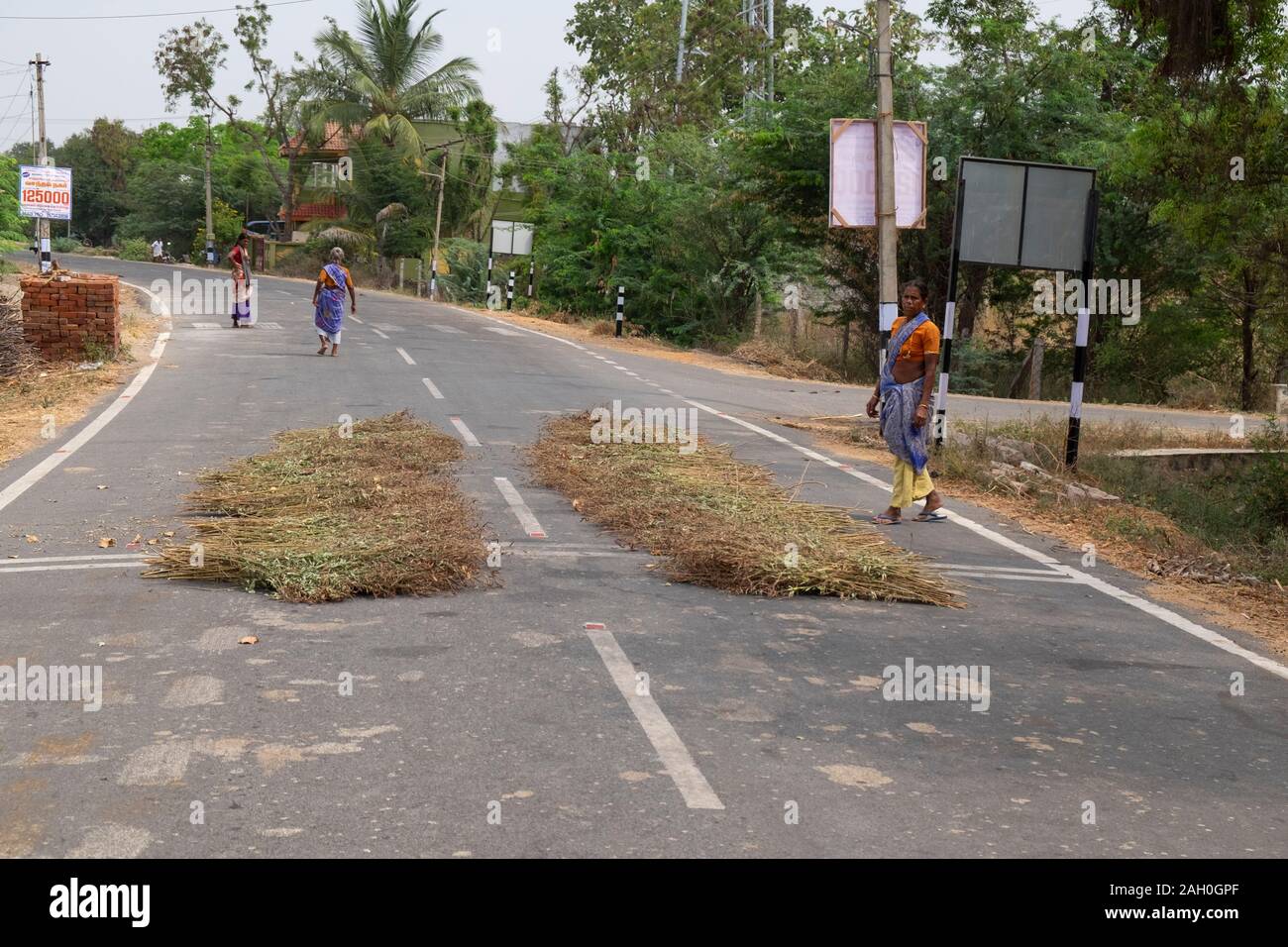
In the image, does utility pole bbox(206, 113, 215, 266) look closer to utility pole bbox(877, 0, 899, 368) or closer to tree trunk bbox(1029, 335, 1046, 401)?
tree trunk bbox(1029, 335, 1046, 401)

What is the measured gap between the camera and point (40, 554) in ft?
27.5

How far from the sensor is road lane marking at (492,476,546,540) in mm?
9477

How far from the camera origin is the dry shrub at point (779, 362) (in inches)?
1061

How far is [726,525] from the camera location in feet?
30.0

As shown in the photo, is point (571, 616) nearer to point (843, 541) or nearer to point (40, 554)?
point (843, 541)

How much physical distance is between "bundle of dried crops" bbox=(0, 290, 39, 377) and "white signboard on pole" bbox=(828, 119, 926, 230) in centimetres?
1085

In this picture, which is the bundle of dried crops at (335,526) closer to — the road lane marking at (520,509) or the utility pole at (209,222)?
the road lane marking at (520,509)

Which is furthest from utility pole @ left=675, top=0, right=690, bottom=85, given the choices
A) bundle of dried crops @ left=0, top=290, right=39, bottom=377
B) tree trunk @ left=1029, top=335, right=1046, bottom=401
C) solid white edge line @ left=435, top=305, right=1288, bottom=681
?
solid white edge line @ left=435, top=305, right=1288, bottom=681

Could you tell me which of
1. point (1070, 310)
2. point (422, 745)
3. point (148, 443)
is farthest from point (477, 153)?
point (422, 745)

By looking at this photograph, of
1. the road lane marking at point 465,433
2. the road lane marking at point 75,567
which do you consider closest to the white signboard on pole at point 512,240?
the road lane marking at point 465,433

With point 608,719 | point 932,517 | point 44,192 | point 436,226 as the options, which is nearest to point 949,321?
point 932,517

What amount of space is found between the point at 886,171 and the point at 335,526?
943 centimetres

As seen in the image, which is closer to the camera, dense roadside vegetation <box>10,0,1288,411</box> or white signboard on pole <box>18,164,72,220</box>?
dense roadside vegetation <box>10,0,1288,411</box>
